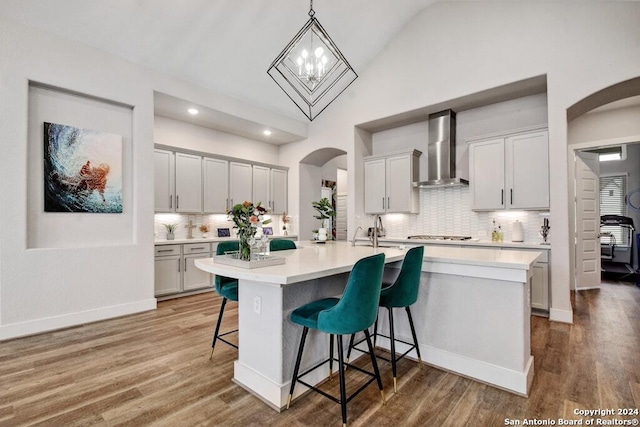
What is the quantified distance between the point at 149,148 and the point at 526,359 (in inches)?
188

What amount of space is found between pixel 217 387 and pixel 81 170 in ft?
10.4

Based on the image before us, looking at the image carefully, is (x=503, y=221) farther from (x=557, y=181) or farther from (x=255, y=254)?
(x=255, y=254)

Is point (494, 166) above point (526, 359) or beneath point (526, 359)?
above

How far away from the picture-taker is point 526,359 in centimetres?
232

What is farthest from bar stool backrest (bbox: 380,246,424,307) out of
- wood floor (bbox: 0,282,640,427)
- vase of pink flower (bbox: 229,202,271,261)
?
vase of pink flower (bbox: 229,202,271,261)

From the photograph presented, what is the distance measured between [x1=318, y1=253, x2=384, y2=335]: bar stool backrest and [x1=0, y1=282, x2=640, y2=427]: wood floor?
23.9 inches

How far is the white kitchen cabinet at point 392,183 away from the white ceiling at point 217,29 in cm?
178

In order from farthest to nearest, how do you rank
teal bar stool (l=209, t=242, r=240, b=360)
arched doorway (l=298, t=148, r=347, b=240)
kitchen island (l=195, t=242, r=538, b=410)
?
arched doorway (l=298, t=148, r=347, b=240)
teal bar stool (l=209, t=242, r=240, b=360)
kitchen island (l=195, t=242, r=538, b=410)

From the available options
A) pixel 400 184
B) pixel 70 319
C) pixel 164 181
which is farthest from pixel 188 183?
pixel 400 184

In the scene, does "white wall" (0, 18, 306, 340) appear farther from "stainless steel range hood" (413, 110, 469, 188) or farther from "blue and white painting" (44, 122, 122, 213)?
"stainless steel range hood" (413, 110, 469, 188)

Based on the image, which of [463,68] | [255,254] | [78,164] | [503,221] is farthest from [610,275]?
[78,164]

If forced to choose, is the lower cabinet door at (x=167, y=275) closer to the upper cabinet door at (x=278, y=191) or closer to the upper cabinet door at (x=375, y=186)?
the upper cabinet door at (x=278, y=191)

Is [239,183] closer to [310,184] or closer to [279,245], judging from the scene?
[310,184]

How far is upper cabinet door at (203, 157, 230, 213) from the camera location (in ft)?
18.4
